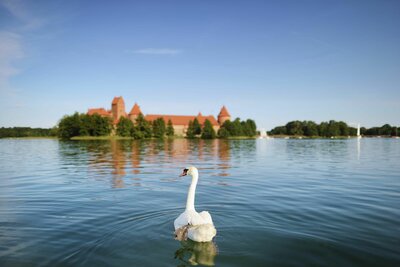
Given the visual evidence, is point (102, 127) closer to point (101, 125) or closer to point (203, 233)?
point (101, 125)

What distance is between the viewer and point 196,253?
7.51 m

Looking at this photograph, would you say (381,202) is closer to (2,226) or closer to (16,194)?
(2,226)

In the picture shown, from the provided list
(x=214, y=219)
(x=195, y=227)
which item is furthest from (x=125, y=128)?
(x=195, y=227)

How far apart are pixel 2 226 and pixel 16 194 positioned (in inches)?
236

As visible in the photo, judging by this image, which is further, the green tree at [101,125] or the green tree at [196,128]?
the green tree at [196,128]

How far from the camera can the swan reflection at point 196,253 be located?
697 cm

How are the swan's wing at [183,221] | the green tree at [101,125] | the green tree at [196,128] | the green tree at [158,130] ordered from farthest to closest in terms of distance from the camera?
the green tree at [196,128], the green tree at [158,130], the green tree at [101,125], the swan's wing at [183,221]

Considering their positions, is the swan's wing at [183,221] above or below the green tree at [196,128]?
below

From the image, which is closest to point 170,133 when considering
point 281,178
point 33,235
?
point 281,178

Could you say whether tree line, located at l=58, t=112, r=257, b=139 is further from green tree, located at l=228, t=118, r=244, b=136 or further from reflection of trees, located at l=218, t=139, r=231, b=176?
reflection of trees, located at l=218, t=139, r=231, b=176

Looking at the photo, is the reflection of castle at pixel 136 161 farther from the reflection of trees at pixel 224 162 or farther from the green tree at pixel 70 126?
the green tree at pixel 70 126

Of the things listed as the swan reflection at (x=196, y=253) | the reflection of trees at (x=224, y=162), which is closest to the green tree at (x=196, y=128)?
the reflection of trees at (x=224, y=162)

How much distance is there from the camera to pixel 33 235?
29.1 feet

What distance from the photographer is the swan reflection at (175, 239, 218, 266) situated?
6975mm
